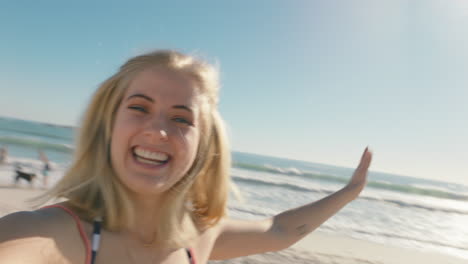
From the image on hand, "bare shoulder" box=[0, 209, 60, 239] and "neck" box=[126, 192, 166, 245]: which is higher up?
"bare shoulder" box=[0, 209, 60, 239]

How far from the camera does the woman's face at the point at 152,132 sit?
150 centimetres

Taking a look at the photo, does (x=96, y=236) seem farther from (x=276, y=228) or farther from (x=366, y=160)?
(x=366, y=160)

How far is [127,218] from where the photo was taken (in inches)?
60.9

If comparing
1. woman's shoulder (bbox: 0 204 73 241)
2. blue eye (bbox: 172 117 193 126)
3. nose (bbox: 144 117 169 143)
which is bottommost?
→ woman's shoulder (bbox: 0 204 73 241)

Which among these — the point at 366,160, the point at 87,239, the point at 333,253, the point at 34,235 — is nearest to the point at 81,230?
the point at 87,239

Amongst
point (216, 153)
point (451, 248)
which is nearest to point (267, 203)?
point (451, 248)

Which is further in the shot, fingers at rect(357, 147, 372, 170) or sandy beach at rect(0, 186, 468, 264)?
sandy beach at rect(0, 186, 468, 264)

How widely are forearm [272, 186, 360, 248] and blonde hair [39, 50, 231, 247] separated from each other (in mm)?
699

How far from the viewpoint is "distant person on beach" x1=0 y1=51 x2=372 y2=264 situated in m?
1.36

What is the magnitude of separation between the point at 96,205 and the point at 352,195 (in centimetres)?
202

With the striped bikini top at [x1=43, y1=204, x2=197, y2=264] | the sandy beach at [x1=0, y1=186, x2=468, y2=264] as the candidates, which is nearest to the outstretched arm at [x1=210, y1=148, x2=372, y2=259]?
the striped bikini top at [x1=43, y1=204, x2=197, y2=264]

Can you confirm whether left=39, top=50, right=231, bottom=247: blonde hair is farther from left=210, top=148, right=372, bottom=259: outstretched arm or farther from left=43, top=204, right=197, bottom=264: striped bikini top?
left=210, top=148, right=372, bottom=259: outstretched arm

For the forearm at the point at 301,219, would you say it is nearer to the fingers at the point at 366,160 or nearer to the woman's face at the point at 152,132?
the fingers at the point at 366,160

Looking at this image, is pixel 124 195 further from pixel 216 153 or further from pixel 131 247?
pixel 216 153
